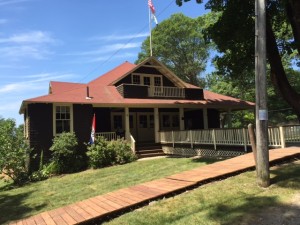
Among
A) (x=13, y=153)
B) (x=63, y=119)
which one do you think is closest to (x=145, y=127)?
(x=63, y=119)

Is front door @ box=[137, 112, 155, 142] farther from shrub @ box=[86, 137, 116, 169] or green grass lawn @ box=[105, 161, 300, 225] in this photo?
green grass lawn @ box=[105, 161, 300, 225]

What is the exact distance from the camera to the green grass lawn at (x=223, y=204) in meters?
5.43

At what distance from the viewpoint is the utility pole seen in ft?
23.0

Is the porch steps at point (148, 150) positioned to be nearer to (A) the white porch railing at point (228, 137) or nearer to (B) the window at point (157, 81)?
(A) the white porch railing at point (228, 137)

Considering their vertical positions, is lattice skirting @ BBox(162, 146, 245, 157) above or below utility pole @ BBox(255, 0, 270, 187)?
below

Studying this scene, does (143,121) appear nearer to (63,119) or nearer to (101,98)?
(101,98)

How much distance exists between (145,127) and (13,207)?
14.0 meters

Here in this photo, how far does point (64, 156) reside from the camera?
1597 cm

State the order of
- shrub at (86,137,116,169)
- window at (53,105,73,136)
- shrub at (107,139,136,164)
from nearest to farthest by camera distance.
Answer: shrub at (86,137,116,169), shrub at (107,139,136,164), window at (53,105,73,136)

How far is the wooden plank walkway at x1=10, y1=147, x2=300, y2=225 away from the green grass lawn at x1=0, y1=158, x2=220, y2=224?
2.41 meters

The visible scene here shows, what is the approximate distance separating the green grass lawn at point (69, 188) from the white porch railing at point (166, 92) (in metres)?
7.28

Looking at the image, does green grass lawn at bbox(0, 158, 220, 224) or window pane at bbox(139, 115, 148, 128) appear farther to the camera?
window pane at bbox(139, 115, 148, 128)

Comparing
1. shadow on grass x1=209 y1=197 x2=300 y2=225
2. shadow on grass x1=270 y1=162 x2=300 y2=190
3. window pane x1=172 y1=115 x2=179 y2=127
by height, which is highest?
window pane x1=172 y1=115 x2=179 y2=127

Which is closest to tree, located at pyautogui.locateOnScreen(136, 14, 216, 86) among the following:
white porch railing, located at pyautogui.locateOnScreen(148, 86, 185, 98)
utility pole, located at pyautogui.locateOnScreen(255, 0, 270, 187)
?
white porch railing, located at pyautogui.locateOnScreen(148, 86, 185, 98)
